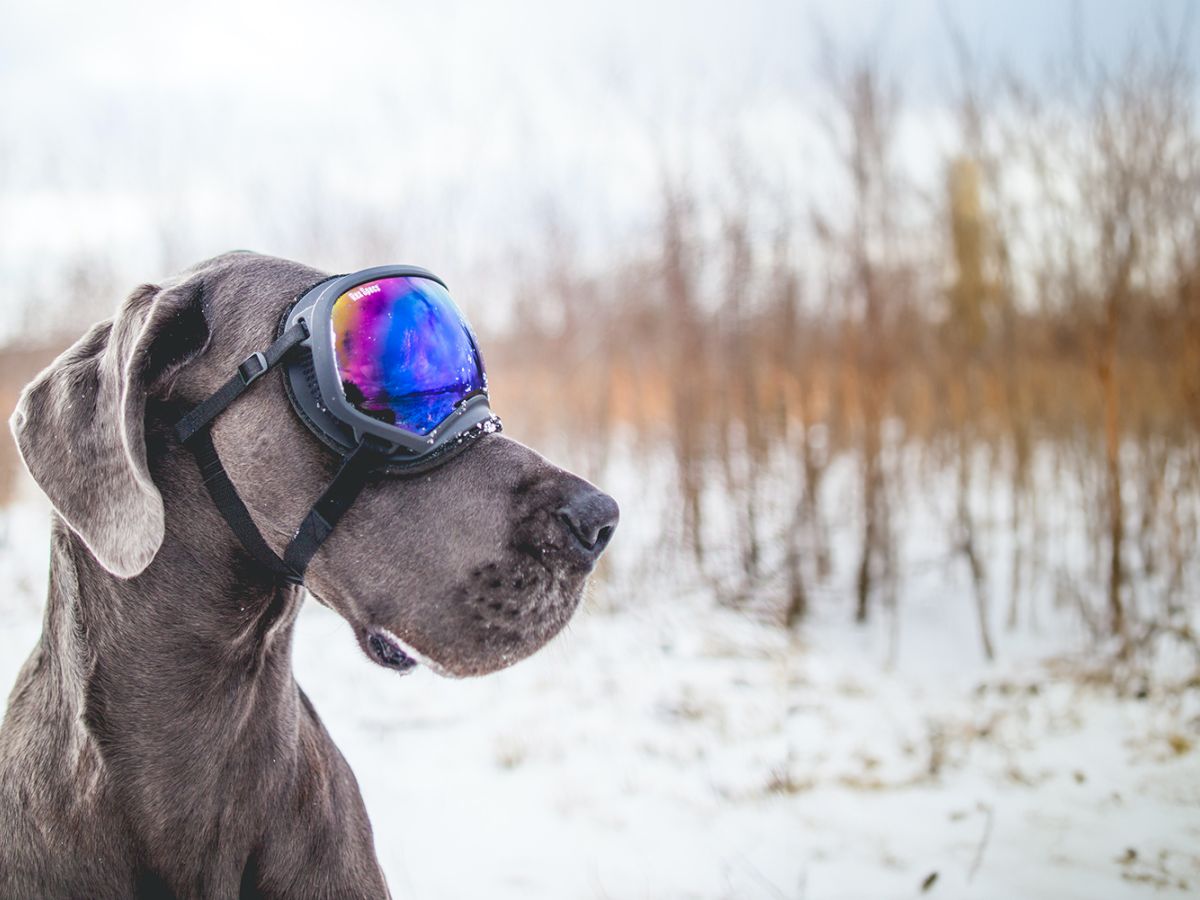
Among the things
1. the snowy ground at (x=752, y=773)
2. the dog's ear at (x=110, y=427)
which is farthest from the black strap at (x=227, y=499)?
the snowy ground at (x=752, y=773)

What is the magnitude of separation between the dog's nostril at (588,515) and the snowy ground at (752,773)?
44 cm

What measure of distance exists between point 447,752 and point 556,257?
6214 mm

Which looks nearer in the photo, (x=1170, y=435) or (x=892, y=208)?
(x=892, y=208)

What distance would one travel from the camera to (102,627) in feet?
6.04

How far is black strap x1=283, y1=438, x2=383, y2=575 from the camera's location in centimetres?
177

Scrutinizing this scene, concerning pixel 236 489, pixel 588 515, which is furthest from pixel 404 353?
pixel 588 515

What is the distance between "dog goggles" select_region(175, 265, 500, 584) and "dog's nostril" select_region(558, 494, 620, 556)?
280 millimetres

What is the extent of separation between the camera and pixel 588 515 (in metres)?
1.74

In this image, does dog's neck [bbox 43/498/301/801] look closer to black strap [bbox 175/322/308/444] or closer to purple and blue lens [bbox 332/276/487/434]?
black strap [bbox 175/322/308/444]

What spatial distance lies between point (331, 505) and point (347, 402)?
0.21m

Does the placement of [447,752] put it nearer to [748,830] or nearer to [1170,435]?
[748,830]

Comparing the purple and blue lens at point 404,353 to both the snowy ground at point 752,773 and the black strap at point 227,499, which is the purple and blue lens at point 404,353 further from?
the snowy ground at point 752,773

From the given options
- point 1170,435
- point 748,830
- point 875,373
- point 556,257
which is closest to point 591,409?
point 556,257

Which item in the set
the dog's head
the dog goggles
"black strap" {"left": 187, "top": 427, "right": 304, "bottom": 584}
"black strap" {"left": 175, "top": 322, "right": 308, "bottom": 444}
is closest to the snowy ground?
the dog's head
